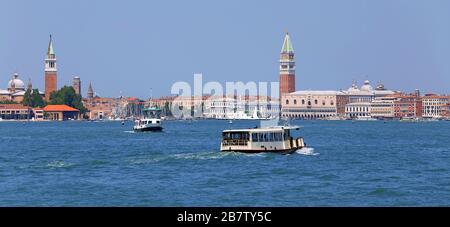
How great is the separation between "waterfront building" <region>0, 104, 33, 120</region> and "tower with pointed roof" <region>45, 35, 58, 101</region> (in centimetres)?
1373

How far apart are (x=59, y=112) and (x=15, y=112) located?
1153 cm

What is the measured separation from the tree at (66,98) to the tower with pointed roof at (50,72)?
50.3 feet

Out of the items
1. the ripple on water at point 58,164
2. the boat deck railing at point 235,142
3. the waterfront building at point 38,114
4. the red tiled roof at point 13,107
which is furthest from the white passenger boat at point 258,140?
the red tiled roof at point 13,107

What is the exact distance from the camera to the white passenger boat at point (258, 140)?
38531 mm

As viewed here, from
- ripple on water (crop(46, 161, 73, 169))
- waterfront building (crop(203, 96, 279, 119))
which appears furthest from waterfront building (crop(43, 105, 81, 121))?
ripple on water (crop(46, 161, 73, 169))

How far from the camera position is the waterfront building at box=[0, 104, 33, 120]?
175500 mm

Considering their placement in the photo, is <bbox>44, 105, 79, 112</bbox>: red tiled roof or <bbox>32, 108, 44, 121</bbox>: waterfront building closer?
<bbox>44, 105, 79, 112</bbox>: red tiled roof

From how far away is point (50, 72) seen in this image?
192875 millimetres

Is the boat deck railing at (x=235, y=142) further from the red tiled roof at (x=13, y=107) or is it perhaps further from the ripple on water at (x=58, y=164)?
the red tiled roof at (x=13, y=107)

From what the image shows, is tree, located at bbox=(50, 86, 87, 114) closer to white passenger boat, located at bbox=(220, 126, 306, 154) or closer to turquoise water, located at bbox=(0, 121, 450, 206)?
turquoise water, located at bbox=(0, 121, 450, 206)

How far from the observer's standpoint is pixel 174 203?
22.0 metres
